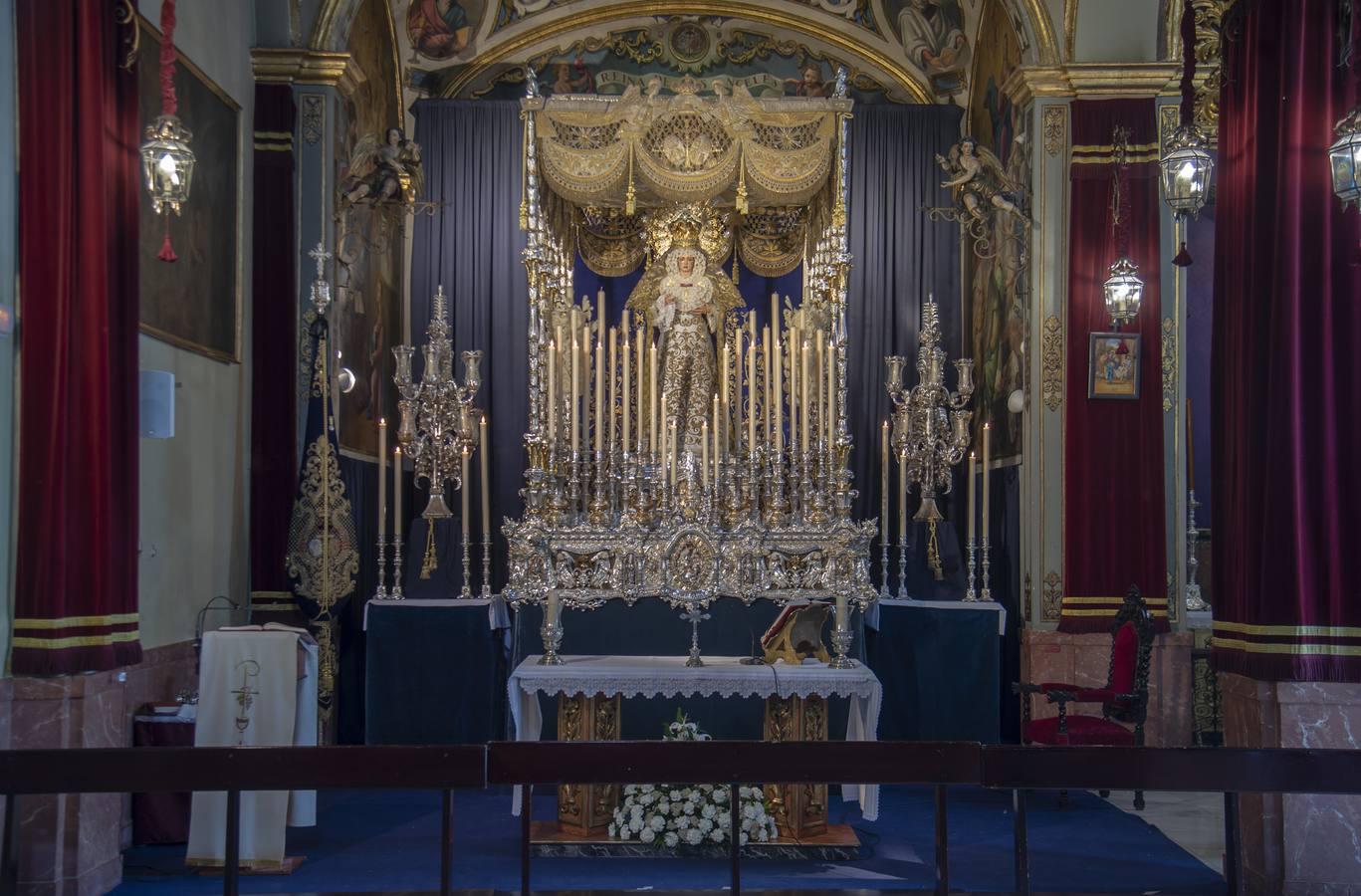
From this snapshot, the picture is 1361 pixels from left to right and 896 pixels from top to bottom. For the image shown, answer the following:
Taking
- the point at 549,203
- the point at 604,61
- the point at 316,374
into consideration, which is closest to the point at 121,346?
the point at 316,374

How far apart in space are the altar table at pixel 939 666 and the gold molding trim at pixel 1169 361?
194cm

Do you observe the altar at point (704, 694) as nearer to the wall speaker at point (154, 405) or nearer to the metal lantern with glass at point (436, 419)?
the wall speaker at point (154, 405)

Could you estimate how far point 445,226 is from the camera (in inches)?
445

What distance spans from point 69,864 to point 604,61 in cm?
820

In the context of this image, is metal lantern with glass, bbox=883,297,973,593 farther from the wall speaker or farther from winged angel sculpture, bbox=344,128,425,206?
the wall speaker

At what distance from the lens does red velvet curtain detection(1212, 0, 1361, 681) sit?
6.20 m

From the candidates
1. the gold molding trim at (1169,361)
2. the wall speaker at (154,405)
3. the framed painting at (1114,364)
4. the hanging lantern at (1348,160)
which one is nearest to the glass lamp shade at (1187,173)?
the hanging lantern at (1348,160)

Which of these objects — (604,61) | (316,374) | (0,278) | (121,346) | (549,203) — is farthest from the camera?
(604,61)

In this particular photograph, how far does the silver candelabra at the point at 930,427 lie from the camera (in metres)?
10.1

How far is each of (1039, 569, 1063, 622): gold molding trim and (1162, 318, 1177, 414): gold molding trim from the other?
57.7 inches

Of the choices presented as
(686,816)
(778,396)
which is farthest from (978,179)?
(686,816)

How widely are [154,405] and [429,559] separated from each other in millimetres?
2886

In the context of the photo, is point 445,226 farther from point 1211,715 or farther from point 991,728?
point 1211,715

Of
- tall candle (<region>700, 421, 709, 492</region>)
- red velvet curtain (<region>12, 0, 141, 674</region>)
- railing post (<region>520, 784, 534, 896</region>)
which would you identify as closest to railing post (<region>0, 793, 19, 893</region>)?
railing post (<region>520, 784, 534, 896</region>)
